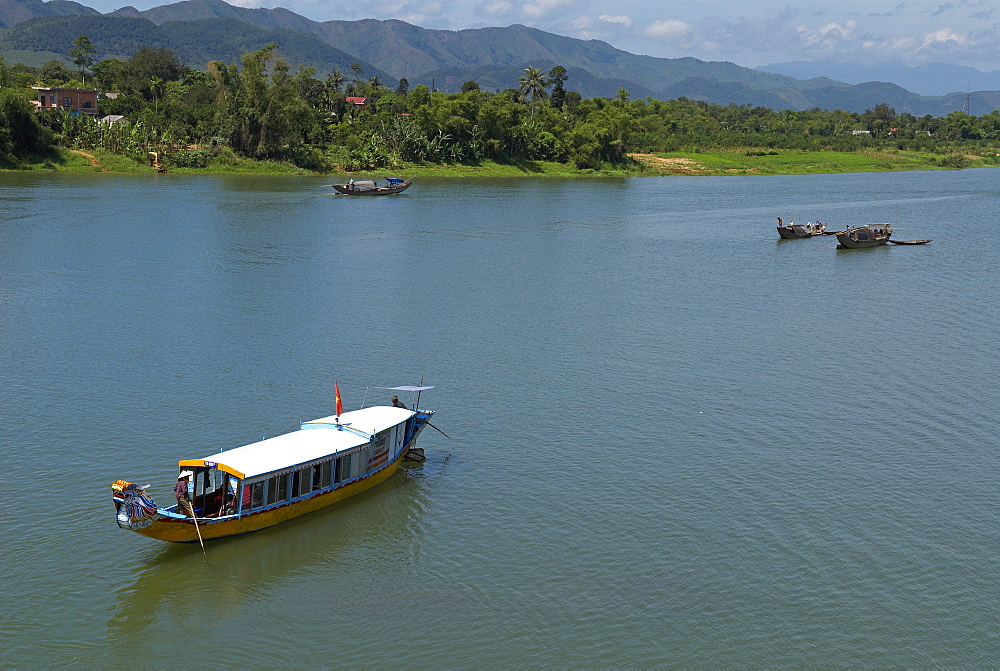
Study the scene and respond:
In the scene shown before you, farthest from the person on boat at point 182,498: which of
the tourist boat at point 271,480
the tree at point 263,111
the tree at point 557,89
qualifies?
the tree at point 557,89

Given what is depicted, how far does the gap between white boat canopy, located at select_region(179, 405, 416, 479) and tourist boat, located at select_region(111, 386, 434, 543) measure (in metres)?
0.03

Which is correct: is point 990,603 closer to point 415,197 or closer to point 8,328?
point 8,328

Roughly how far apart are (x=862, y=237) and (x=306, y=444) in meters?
66.5

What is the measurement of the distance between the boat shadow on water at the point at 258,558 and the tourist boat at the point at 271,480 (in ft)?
1.46

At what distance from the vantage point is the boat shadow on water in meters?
23.3

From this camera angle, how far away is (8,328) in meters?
46.2

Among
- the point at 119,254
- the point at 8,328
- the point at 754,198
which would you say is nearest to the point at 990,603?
the point at 8,328

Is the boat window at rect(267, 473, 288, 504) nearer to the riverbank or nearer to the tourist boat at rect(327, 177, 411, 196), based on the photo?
the tourist boat at rect(327, 177, 411, 196)

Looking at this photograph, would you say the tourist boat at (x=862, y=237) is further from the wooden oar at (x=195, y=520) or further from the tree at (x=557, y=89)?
the tree at (x=557, y=89)

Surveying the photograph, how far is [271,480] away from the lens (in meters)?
26.4

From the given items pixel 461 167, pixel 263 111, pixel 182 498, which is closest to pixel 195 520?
pixel 182 498

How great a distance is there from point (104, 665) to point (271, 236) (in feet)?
204

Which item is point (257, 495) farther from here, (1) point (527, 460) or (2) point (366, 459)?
(1) point (527, 460)

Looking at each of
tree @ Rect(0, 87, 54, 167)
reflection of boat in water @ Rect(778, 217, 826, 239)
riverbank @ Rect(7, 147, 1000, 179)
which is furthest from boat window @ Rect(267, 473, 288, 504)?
riverbank @ Rect(7, 147, 1000, 179)
